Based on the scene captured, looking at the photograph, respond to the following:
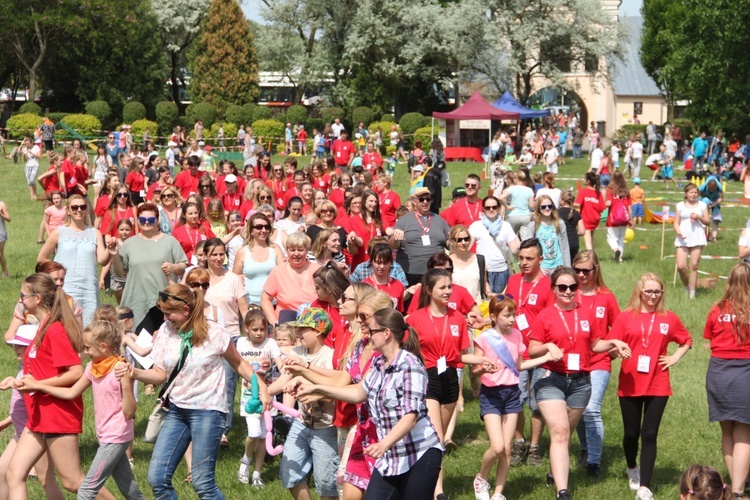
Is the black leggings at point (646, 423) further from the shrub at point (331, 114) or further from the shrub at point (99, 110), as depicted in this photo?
the shrub at point (99, 110)

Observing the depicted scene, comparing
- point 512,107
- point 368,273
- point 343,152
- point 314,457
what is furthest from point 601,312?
point 512,107

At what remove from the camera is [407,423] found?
5.62 metres

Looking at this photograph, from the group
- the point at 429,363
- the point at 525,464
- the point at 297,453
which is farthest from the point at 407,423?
the point at 525,464

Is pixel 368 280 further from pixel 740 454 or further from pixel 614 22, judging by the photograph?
pixel 614 22

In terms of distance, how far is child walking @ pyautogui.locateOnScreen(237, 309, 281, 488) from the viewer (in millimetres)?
8180

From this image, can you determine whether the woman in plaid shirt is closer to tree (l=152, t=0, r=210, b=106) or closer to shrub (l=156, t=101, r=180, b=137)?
shrub (l=156, t=101, r=180, b=137)

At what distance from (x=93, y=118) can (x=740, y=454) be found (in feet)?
148

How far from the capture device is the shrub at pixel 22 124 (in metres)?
45.0

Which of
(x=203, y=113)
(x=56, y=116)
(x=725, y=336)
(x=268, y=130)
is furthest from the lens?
(x=203, y=113)

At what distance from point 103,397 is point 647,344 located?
13.1ft

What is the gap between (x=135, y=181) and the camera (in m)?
19.0

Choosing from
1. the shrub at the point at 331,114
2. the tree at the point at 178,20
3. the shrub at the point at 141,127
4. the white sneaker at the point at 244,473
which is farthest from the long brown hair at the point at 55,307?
the tree at the point at 178,20

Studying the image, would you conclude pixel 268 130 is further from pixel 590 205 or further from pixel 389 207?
pixel 389 207

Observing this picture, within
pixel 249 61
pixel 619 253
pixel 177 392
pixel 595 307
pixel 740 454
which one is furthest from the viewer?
pixel 249 61
